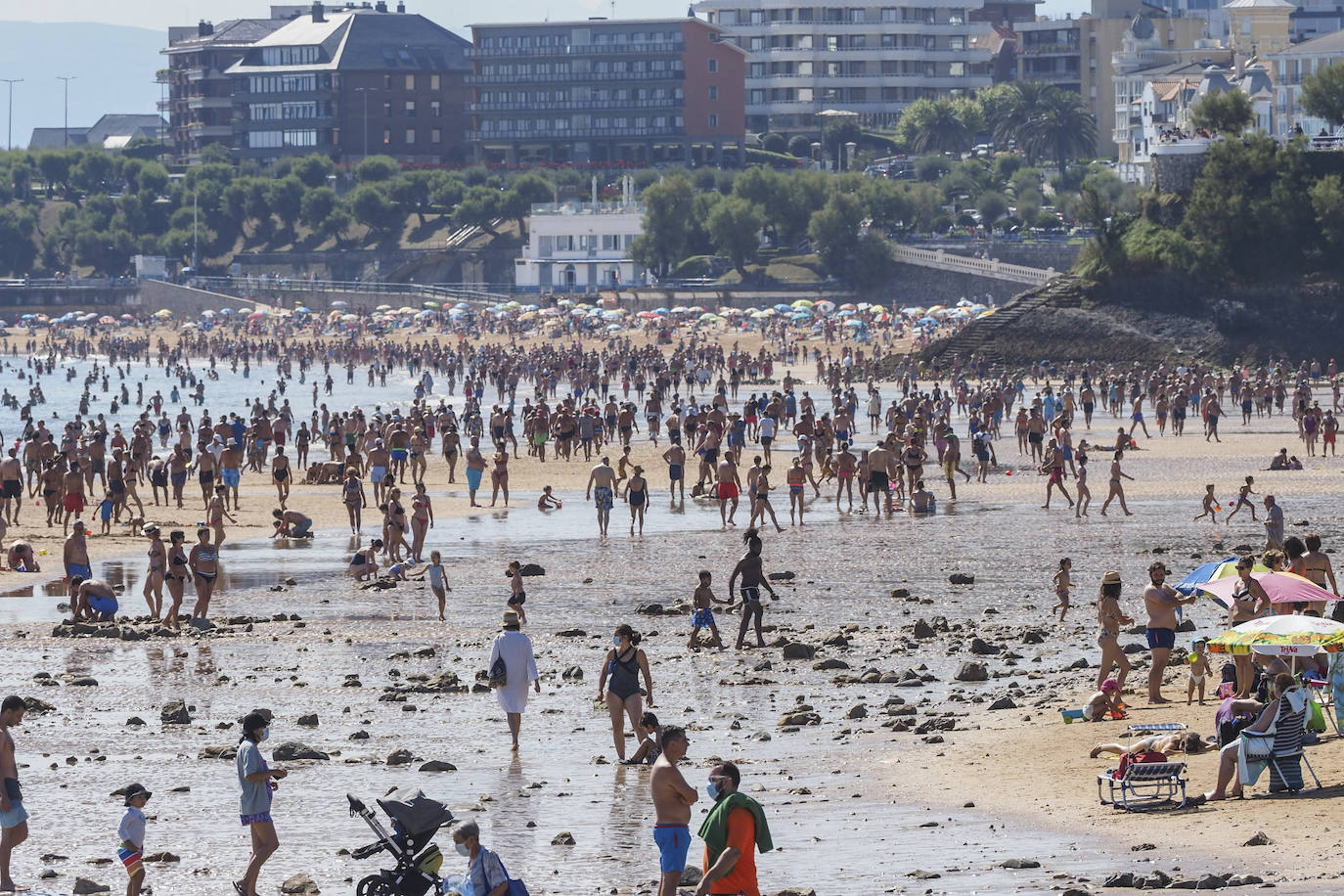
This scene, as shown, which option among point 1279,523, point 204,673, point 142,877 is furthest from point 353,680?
point 1279,523

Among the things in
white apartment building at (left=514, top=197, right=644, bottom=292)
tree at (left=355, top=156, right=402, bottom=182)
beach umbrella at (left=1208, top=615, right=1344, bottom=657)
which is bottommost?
beach umbrella at (left=1208, top=615, right=1344, bottom=657)

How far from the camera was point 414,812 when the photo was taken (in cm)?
1076

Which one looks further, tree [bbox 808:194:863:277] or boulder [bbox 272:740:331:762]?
tree [bbox 808:194:863:277]

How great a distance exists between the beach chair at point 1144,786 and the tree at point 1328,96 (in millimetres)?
65798

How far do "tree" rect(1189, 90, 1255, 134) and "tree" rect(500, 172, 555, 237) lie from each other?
170 ft

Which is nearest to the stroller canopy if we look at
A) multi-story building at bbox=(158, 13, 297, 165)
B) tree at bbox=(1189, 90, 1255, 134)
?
tree at bbox=(1189, 90, 1255, 134)

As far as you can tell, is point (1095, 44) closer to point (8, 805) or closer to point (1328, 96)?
point (1328, 96)

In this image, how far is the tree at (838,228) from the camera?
327 ft

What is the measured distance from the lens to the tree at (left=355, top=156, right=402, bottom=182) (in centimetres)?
12656

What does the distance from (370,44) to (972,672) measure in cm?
12775

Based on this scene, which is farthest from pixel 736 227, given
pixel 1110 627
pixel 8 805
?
pixel 8 805

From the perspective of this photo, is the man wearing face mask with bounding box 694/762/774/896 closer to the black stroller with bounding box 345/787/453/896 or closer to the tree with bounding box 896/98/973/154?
the black stroller with bounding box 345/787/453/896

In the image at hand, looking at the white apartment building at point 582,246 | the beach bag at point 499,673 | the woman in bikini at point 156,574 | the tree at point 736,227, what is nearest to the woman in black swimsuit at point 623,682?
the beach bag at point 499,673

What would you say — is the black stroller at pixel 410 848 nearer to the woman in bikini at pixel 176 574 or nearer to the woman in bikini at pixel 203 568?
the woman in bikini at pixel 203 568
